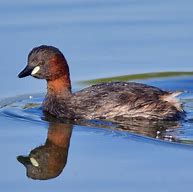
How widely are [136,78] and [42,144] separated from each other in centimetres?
289

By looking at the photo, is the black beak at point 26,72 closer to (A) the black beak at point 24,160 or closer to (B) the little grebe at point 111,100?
(B) the little grebe at point 111,100

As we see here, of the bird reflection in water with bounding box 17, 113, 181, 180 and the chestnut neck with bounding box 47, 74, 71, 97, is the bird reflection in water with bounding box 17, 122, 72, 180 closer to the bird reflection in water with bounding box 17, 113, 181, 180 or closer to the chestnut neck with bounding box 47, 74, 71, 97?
the bird reflection in water with bounding box 17, 113, 181, 180

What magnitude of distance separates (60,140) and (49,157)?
62cm

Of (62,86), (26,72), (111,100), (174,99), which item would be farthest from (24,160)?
(174,99)

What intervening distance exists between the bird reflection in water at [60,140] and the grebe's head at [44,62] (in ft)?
2.62

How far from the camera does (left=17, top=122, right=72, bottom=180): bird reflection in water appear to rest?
11547 mm

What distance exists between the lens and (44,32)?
15.9 m

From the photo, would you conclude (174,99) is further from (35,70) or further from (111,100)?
(35,70)

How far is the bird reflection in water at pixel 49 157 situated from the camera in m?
11.5

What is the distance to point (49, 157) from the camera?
12.0 metres

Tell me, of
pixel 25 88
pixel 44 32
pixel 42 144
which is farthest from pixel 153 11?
pixel 42 144

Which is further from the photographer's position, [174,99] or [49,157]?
[174,99]

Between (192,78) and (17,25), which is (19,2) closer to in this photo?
(17,25)

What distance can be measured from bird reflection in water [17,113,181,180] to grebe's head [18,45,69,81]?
0.80m
